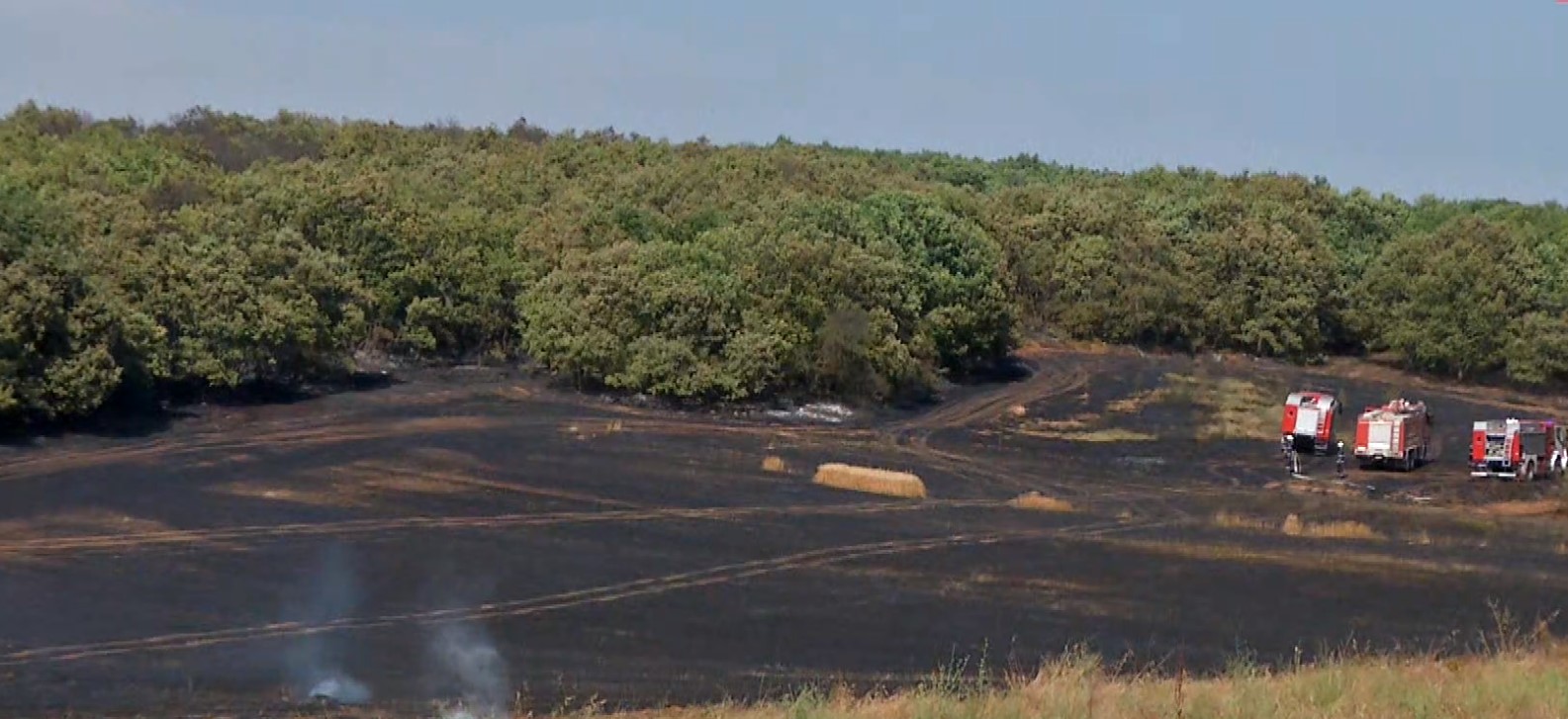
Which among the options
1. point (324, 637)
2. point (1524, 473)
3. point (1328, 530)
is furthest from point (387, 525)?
point (1524, 473)

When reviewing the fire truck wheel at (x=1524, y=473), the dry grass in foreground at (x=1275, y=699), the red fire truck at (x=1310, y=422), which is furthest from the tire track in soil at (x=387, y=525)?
the dry grass in foreground at (x=1275, y=699)

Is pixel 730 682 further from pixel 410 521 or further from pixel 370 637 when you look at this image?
pixel 410 521

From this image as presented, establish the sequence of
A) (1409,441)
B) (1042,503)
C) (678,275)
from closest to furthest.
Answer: (1042,503), (1409,441), (678,275)

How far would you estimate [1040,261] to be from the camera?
86.3 m

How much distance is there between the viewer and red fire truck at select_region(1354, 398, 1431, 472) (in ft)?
173

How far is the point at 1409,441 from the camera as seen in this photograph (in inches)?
2093

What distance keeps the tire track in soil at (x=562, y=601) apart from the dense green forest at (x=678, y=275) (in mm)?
22300

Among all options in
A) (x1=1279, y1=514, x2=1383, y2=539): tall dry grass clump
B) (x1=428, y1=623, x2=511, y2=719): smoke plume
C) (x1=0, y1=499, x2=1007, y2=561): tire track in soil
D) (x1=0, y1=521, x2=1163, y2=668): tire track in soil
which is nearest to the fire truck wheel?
(x1=1279, y1=514, x2=1383, y2=539): tall dry grass clump

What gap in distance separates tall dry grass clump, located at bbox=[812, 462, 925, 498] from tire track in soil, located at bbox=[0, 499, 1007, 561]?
4.80ft

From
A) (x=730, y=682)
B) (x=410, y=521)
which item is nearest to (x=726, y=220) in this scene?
(x=410, y=521)

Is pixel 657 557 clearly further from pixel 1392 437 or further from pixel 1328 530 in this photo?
pixel 1392 437

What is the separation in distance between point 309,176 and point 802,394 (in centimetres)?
2104

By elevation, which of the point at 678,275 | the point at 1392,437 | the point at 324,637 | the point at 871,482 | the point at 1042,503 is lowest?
the point at 1042,503

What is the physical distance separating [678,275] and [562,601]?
33.9 metres
